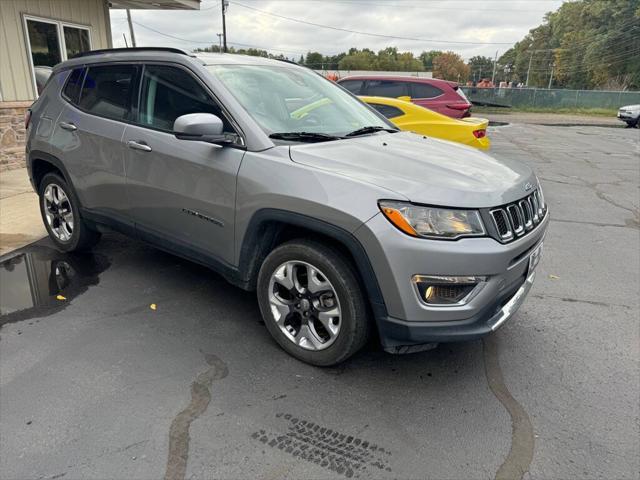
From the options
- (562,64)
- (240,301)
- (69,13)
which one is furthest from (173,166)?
(562,64)

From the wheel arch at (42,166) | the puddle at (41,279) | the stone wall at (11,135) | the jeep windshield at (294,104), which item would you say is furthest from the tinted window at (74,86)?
the stone wall at (11,135)

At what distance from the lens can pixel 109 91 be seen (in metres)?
4.11

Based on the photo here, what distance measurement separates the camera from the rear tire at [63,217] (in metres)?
4.59

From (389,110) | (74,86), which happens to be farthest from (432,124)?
(74,86)

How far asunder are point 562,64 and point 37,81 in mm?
90096

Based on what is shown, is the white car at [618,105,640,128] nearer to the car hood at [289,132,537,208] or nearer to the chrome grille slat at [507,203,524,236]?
the car hood at [289,132,537,208]

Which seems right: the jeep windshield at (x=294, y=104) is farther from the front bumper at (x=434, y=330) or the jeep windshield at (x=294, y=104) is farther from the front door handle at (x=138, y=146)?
the front bumper at (x=434, y=330)

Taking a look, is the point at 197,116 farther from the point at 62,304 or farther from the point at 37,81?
the point at 37,81

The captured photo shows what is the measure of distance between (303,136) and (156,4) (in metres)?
12.3

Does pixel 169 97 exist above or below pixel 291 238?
above

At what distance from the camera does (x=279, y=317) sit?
319cm

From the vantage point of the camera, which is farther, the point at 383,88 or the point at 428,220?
the point at 383,88

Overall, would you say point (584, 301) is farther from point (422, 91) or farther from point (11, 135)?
point (11, 135)

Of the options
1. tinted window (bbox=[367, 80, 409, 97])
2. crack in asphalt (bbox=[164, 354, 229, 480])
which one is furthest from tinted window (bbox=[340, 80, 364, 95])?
crack in asphalt (bbox=[164, 354, 229, 480])
